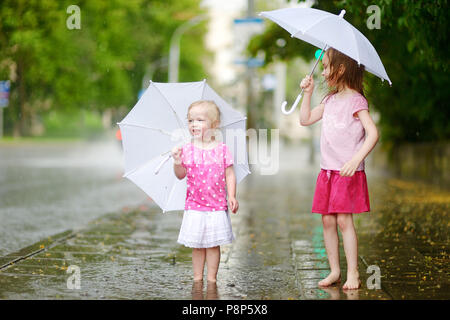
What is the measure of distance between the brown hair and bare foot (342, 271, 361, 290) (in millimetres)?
1275

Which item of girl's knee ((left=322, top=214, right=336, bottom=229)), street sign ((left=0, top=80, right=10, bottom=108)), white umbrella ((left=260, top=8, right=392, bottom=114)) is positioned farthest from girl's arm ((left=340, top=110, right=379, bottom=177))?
street sign ((left=0, top=80, right=10, bottom=108))

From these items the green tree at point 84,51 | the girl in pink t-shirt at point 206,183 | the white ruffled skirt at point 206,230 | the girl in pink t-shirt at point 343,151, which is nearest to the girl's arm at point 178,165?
the girl in pink t-shirt at point 206,183

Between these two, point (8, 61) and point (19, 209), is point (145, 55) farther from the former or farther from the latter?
point (19, 209)

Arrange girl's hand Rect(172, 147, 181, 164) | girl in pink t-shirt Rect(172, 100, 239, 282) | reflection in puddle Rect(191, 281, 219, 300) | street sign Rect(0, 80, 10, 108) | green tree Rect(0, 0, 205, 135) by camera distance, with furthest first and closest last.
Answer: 1. street sign Rect(0, 80, 10, 108)
2. green tree Rect(0, 0, 205, 135)
3. girl in pink t-shirt Rect(172, 100, 239, 282)
4. girl's hand Rect(172, 147, 181, 164)
5. reflection in puddle Rect(191, 281, 219, 300)

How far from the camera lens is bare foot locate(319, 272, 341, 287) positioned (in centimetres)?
490

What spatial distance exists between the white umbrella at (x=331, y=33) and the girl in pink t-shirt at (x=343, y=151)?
165mm

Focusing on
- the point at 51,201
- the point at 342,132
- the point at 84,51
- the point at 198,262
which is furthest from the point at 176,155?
the point at 84,51

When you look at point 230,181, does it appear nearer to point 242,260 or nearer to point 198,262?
point 198,262

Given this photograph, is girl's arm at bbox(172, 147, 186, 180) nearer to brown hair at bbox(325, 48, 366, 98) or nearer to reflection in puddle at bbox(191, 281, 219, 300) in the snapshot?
reflection in puddle at bbox(191, 281, 219, 300)

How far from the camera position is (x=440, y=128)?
52.4 feet

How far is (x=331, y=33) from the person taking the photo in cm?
489

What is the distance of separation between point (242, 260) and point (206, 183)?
1329mm

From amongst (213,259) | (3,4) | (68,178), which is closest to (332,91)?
(213,259)
